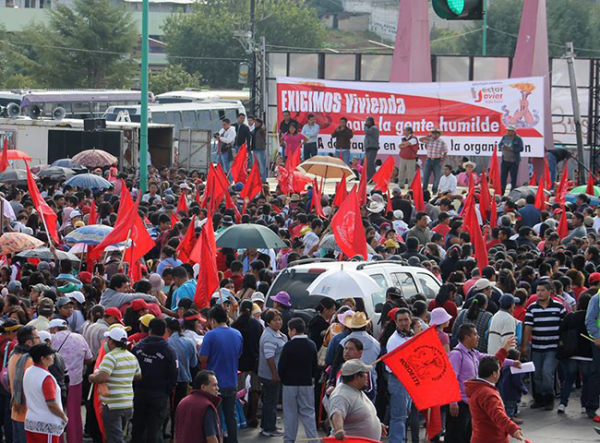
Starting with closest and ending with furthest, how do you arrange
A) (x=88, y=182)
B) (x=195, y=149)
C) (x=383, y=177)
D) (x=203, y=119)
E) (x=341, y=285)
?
(x=341, y=285) → (x=88, y=182) → (x=383, y=177) → (x=195, y=149) → (x=203, y=119)

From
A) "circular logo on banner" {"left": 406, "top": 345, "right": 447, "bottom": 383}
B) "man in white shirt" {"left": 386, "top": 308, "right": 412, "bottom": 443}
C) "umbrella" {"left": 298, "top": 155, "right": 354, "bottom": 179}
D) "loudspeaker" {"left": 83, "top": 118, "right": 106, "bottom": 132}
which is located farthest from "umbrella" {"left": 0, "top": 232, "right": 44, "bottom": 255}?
"loudspeaker" {"left": 83, "top": 118, "right": 106, "bottom": 132}

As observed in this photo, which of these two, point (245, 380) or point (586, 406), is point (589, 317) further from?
point (245, 380)

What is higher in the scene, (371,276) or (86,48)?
(86,48)

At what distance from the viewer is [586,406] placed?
14.1 metres

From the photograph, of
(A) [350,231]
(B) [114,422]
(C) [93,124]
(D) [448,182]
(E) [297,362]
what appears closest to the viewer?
(B) [114,422]

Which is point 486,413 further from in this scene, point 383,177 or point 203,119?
point 203,119

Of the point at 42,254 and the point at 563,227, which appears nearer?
the point at 42,254

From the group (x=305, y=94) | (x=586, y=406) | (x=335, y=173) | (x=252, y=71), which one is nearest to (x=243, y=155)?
(x=335, y=173)

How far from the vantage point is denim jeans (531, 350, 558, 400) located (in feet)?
47.2

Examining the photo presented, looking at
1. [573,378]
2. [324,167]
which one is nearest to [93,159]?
[324,167]

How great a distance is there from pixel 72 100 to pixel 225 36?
4959cm

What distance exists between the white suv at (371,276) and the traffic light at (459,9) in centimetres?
329

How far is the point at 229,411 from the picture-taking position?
1225 centimetres

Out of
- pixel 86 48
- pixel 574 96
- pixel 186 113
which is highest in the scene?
pixel 86 48
